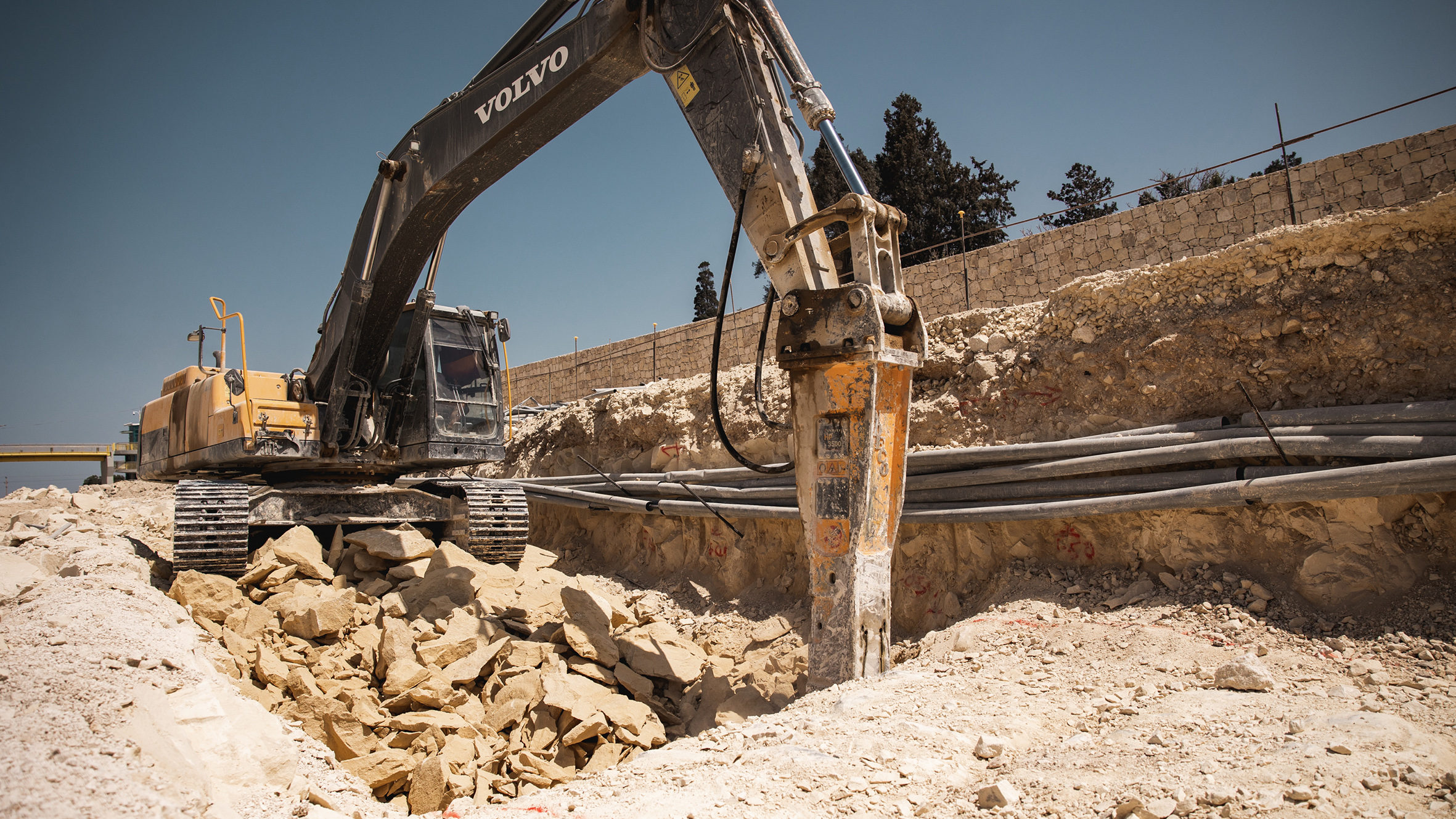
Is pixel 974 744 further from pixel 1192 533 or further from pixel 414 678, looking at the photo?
pixel 414 678

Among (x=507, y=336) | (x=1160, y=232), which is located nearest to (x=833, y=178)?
(x=1160, y=232)

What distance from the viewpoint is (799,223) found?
3.98 meters

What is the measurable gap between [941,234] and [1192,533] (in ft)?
58.9

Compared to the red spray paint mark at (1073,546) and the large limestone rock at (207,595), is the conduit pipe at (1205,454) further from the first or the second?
the large limestone rock at (207,595)

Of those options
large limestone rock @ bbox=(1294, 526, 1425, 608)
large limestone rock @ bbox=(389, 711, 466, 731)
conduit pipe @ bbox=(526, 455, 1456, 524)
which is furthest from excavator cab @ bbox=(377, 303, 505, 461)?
large limestone rock @ bbox=(1294, 526, 1425, 608)

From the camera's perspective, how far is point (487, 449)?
723 centimetres

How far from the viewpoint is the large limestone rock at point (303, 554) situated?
623 cm

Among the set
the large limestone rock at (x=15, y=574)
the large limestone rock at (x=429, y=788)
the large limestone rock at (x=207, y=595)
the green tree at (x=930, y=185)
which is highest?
Result: the green tree at (x=930, y=185)

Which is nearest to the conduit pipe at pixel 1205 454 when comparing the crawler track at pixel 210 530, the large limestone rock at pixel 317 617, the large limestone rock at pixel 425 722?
the large limestone rock at pixel 425 722

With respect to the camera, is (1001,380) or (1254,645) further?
(1001,380)

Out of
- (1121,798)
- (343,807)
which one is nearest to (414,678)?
(343,807)

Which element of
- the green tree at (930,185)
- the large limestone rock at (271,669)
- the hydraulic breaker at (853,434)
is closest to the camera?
→ the hydraulic breaker at (853,434)

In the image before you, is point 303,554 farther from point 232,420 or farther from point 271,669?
point 271,669

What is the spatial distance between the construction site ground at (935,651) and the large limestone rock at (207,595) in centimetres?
2
